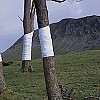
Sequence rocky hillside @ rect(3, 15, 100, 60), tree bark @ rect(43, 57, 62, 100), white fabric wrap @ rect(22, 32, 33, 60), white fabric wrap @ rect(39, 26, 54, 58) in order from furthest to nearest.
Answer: rocky hillside @ rect(3, 15, 100, 60)
white fabric wrap @ rect(22, 32, 33, 60)
white fabric wrap @ rect(39, 26, 54, 58)
tree bark @ rect(43, 57, 62, 100)

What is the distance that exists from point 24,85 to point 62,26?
15961cm

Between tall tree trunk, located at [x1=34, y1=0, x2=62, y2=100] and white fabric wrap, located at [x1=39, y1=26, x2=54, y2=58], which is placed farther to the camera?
white fabric wrap, located at [x1=39, y1=26, x2=54, y2=58]

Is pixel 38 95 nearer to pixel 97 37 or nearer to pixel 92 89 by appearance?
pixel 92 89

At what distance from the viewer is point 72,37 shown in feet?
534

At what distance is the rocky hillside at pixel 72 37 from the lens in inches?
Answer: 5960

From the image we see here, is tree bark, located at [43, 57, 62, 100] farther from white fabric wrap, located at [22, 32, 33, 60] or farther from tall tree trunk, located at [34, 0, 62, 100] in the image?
white fabric wrap, located at [22, 32, 33, 60]

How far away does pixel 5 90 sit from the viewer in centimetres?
1270

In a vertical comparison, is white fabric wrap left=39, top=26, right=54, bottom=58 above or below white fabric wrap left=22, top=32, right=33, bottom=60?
below

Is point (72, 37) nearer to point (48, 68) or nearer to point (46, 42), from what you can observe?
point (46, 42)

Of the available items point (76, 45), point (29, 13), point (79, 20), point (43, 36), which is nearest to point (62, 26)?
point (79, 20)

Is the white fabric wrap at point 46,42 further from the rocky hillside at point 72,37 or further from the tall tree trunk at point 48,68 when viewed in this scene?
the rocky hillside at point 72,37

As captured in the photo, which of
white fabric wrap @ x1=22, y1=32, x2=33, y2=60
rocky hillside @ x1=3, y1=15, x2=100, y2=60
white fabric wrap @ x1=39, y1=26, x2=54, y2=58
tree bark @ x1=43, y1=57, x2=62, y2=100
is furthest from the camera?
rocky hillside @ x1=3, y1=15, x2=100, y2=60

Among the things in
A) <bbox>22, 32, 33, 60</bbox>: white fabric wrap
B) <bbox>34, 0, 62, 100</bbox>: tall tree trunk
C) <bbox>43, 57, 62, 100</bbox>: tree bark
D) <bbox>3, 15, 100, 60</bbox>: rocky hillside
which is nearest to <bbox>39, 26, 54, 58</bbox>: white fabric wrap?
<bbox>34, 0, 62, 100</bbox>: tall tree trunk

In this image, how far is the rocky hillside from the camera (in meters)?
151
